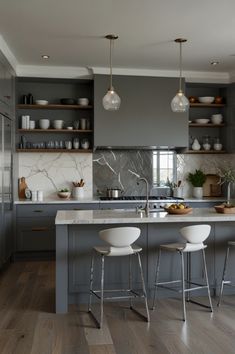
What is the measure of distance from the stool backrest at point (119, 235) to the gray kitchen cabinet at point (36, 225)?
2.45 m

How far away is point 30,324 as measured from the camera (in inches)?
140

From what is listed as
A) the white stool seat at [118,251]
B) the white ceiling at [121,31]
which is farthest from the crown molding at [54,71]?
the white stool seat at [118,251]

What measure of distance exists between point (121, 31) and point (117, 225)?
2.16 metres

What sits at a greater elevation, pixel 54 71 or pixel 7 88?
pixel 54 71

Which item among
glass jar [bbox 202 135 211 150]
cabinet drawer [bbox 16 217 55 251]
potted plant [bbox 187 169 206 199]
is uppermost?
glass jar [bbox 202 135 211 150]

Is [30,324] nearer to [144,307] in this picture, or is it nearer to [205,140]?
[144,307]

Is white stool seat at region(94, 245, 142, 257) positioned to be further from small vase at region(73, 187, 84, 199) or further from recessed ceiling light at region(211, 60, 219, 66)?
recessed ceiling light at region(211, 60, 219, 66)

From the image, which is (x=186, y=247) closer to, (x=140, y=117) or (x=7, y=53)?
(x=140, y=117)

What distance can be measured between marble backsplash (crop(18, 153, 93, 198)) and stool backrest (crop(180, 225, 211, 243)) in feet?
9.90

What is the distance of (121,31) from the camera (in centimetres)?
459

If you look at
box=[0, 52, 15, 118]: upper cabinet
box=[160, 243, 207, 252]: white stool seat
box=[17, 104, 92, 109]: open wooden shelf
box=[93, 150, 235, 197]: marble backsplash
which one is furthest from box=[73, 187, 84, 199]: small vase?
box=[160, 243, 207, 252]: white stool seat

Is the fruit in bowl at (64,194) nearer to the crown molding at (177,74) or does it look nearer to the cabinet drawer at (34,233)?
the cabinet drawer at (34,233)

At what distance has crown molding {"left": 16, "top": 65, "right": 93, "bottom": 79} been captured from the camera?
6090mm

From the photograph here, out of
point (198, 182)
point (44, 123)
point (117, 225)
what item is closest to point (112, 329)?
point (117, 225)
